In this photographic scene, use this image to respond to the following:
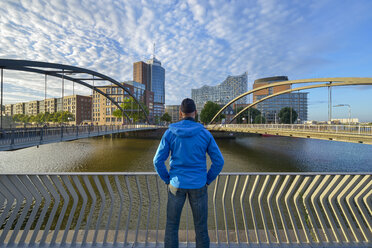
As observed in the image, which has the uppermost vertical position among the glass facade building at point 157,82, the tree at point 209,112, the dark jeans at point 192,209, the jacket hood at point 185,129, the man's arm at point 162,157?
the glass facade building at point 157,82

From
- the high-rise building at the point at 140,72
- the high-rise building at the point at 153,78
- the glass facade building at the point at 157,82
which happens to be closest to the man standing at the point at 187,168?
the high-rise building at the point at 153,78

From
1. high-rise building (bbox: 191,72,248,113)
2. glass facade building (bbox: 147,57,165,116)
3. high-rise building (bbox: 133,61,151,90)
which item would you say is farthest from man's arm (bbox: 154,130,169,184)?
high-rise building (bbox: 191,72,248,113)

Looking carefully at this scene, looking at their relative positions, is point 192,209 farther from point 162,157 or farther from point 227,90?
point 227,90

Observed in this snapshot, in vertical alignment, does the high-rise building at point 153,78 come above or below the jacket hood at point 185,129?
above

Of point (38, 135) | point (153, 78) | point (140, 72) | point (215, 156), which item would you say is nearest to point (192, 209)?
point (215, 156)

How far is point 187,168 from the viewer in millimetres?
1897

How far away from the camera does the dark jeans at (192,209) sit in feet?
6.31

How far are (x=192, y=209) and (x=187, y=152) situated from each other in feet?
2.31

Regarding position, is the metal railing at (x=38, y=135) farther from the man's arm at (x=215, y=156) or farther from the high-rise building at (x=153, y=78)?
the high-rise building at (x=153, y=78)

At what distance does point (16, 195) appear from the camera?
8.86ft

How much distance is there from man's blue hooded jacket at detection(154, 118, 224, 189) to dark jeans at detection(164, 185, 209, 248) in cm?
9

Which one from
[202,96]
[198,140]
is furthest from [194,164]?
[202,96]

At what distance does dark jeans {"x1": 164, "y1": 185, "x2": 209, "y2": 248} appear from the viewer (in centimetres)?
192

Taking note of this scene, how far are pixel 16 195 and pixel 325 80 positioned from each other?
24270 mm
